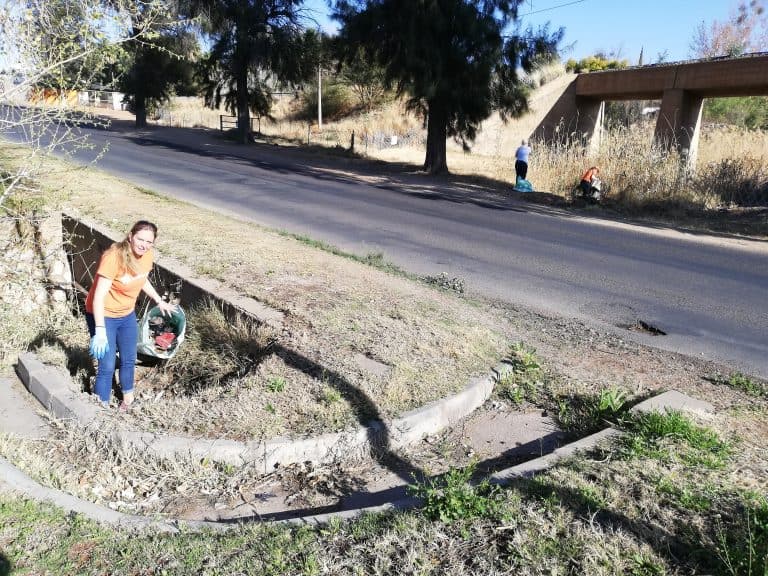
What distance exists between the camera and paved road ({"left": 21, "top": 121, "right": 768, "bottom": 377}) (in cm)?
720

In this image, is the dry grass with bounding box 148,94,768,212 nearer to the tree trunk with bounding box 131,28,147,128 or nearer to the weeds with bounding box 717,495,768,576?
the weeds with bounding box 717,495,768,576

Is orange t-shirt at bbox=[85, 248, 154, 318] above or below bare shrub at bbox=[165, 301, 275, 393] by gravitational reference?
above

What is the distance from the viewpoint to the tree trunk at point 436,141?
22.5 meters

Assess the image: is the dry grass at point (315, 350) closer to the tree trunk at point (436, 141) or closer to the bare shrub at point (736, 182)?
the bare shrub at point (736, 182)

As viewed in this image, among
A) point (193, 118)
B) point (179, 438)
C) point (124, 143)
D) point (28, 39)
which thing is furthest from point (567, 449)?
point (193, 118)

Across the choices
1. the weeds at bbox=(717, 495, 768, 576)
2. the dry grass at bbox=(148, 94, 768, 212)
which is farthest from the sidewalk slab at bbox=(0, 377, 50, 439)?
the dry grass at bbox=(148, 94, 768, 212)

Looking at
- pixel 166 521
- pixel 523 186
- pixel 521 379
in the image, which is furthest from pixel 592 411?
pixel 523 186

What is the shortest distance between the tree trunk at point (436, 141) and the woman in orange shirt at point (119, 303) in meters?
18.7

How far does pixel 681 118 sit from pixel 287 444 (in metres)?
21.2

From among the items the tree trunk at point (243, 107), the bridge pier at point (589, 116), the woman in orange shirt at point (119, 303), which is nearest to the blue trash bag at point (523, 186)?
the bridge pier at point (589, 116)

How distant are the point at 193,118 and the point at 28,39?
4389 centimetres

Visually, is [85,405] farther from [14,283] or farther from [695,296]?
[695,296]

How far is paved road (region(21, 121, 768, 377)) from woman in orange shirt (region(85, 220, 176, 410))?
13.9 ft

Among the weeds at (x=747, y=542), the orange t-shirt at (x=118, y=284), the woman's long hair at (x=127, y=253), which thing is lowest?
the weeds at (x=747, y=542)
